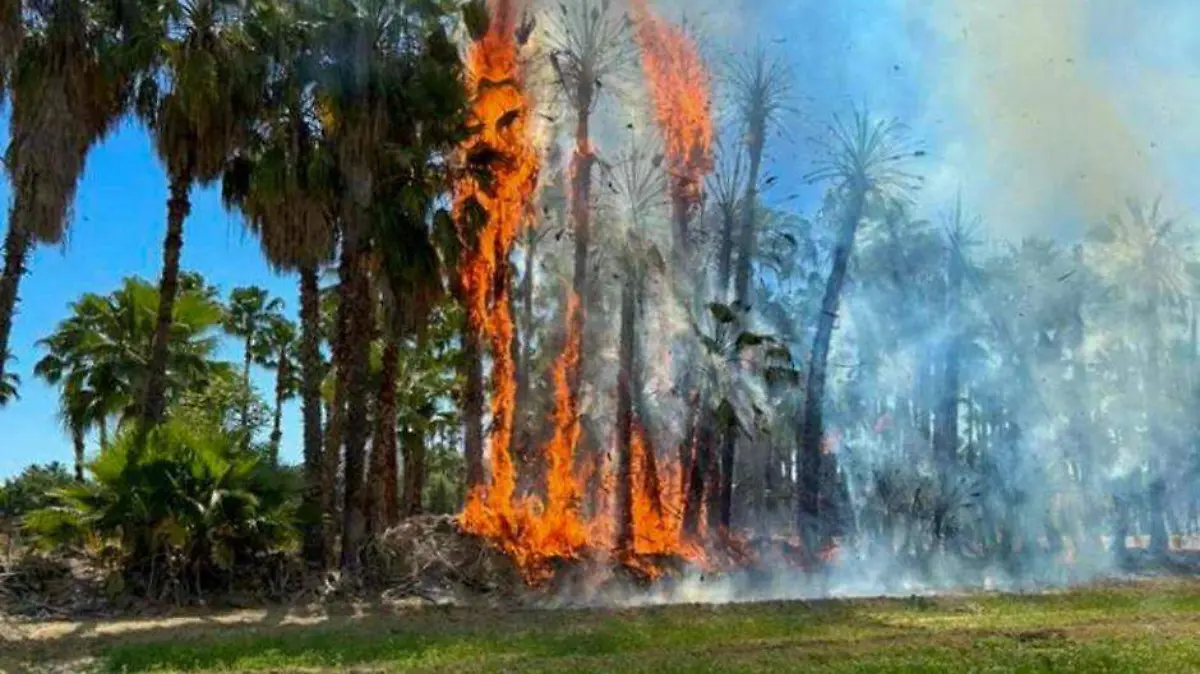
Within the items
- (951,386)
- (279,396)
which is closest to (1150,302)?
(951,386)

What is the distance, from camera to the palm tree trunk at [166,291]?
896 inches

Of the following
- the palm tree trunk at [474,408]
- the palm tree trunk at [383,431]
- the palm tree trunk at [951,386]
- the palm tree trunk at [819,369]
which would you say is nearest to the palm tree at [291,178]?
the palm tree trunk at [383,431]

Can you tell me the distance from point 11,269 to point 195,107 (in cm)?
451

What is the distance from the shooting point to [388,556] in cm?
2275

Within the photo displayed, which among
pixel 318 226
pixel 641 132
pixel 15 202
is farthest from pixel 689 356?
pixel 15 202

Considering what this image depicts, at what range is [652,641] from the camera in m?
15.5

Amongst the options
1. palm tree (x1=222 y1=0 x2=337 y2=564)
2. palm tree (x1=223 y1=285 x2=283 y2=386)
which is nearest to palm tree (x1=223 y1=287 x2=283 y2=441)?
palm tree (x1=223 y1=285 x2=283 y2=386)

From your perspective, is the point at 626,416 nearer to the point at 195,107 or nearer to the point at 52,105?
the point at 195,107

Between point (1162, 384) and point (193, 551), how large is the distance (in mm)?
41098

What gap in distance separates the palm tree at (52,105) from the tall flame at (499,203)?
7499 mm

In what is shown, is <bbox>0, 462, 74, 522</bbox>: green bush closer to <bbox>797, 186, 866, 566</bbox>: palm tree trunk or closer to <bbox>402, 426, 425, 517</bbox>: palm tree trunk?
<bbox>402, 426, 425, 517</bbox>: palm tree trunk

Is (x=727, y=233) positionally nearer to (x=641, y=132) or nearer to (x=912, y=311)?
(x=641, y=132)

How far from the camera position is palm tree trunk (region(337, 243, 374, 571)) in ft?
75.2

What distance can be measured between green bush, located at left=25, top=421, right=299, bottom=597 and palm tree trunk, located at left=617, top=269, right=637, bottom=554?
9544 millimetres
